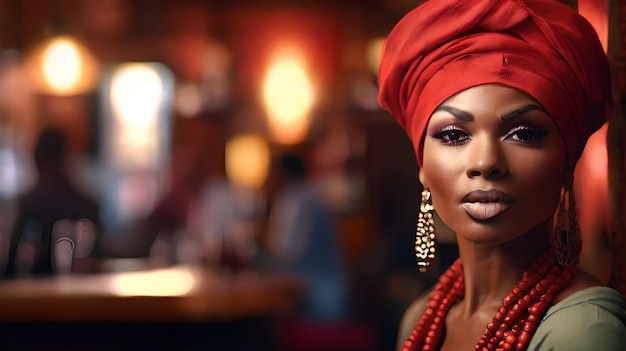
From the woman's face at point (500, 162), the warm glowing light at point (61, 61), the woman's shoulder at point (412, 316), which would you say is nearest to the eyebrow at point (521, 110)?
the woman's face at point (500, 162)

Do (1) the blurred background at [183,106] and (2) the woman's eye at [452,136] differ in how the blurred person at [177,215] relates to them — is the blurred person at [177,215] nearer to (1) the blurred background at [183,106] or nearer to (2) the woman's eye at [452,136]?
(1) the blurred background at [183,106]

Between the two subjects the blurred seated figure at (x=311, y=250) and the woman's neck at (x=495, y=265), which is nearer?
the woman's neck at (x=495, y=265)

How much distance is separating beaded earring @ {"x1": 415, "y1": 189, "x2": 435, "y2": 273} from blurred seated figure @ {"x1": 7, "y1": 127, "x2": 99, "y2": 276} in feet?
10.3

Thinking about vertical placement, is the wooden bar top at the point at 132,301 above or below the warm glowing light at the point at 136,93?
below

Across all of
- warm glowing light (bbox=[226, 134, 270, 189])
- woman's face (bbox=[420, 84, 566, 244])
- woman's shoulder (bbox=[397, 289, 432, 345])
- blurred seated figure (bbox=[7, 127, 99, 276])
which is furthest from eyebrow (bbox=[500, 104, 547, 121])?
warm glowing light (bbox=[226, 134, 270, 189])

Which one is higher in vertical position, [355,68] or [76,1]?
[76,1]

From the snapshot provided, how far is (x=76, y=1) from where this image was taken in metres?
6.88

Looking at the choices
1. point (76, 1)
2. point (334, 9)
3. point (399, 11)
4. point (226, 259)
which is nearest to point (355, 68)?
point (334, 9)

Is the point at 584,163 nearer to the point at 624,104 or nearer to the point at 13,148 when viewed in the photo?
the point at 624,104

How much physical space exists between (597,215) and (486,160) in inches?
6.3

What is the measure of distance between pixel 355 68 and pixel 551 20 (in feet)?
18.9

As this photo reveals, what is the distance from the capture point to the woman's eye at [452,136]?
2.67 feet

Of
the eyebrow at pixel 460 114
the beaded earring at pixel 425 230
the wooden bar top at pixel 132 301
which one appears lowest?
the wooden bar top at pixel 132 301

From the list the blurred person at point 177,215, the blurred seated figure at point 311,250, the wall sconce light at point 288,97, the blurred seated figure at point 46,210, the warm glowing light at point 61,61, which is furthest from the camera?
the wall sconce light at point 288,97
